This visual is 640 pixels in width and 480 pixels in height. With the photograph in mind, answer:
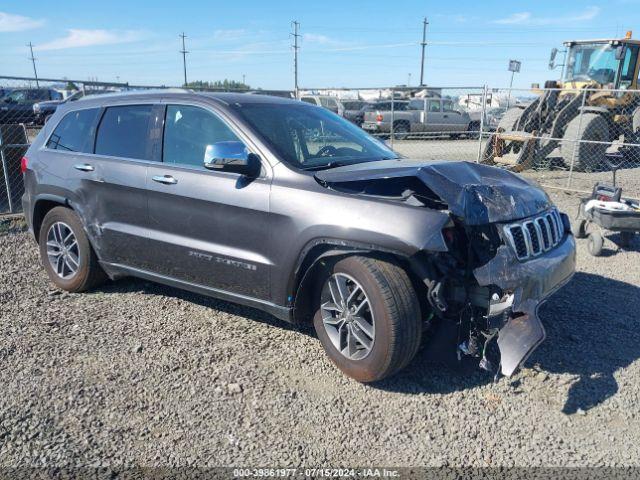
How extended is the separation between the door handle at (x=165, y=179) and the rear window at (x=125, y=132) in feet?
0.83

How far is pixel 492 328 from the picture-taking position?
3.37 meters

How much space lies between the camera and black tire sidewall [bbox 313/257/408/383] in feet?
10.9

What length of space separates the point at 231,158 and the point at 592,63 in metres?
13.9

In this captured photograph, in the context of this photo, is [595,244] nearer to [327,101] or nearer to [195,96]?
[195,96]

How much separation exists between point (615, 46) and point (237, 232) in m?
13.8

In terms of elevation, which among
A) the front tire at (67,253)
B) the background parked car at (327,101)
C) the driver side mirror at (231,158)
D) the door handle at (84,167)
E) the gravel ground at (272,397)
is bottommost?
the gravel ground at (272,397)

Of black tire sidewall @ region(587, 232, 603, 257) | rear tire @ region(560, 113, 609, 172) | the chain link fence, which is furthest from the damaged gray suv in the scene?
rear tire @ region(560, 113, 609, 172)

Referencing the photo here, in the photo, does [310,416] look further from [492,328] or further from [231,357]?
[492,328]

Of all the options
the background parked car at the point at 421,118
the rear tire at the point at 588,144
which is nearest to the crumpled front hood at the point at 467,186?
the rear tire at the point at 588,144

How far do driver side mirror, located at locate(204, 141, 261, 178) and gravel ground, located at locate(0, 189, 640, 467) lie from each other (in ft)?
4.26

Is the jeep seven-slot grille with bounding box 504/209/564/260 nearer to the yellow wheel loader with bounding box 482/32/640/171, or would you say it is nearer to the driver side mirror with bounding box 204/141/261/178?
the driver side mirror with bounding box 204/141/261/178

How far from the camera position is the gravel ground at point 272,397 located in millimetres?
2951

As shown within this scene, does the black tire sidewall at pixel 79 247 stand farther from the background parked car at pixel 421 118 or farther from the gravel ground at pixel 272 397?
the background parked car at pixel 421 118

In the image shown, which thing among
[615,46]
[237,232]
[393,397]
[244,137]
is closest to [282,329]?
[237,232]
